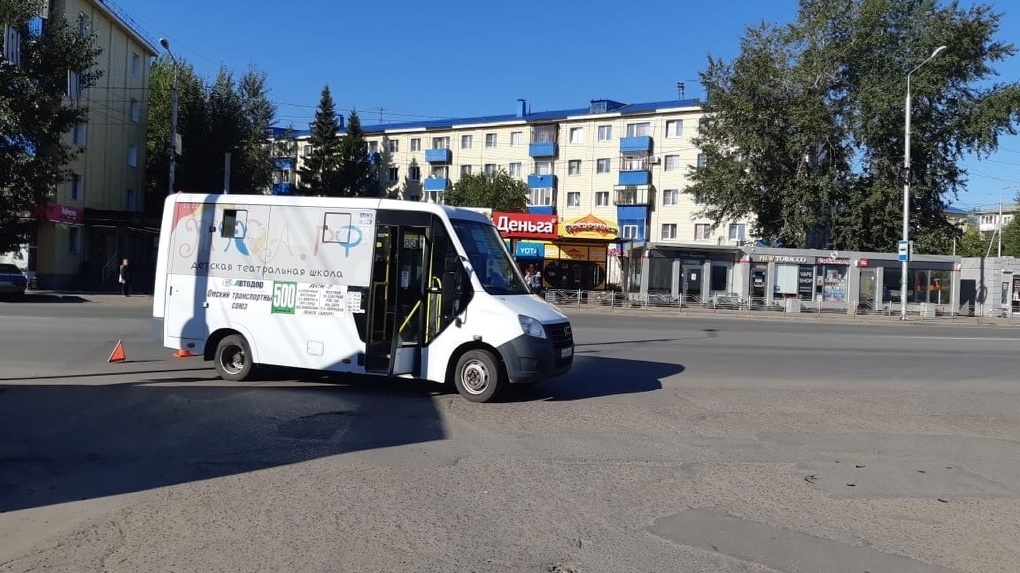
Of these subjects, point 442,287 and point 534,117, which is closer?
point 442,287

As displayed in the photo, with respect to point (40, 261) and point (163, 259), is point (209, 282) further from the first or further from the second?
point (40, 261)

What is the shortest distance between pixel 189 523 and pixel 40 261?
1432 inches

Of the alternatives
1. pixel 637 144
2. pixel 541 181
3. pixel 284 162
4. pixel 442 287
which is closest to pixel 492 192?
pixel 541 181

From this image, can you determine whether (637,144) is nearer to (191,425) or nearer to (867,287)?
(867,287)

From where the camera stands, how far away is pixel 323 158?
2395 inches

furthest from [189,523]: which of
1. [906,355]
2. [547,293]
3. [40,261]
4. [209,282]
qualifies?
[40,261]

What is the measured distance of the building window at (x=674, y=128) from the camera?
57.8m

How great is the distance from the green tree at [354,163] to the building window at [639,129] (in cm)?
2073

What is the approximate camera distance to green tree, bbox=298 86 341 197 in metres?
60.4

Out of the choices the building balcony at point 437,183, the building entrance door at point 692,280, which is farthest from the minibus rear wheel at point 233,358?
the building balcony at point 437,183

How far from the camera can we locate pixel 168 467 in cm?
651

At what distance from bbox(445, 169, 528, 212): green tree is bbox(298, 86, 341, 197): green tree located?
30.5 ft

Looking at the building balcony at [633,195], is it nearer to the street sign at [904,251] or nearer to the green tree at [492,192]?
the green tree at [492,192]

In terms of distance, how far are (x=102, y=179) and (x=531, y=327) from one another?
40.5 m
